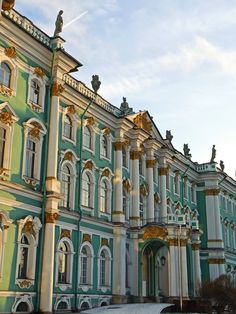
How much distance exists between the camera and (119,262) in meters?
29.0

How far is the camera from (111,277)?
28625 mm

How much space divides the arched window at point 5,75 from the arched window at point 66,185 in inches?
247

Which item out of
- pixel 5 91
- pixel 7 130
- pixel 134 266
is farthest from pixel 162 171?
pixel 5 91

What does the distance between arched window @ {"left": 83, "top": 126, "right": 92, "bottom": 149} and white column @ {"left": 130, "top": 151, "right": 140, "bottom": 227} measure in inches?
206

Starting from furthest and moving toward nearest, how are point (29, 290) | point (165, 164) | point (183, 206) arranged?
point (183, 206), point (165, 164), point (29, 290)

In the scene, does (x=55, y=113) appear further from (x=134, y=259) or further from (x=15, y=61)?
(x=134, y=259)

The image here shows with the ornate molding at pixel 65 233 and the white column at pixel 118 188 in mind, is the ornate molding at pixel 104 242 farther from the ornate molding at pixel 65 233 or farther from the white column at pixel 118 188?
Result: the ornate molding at pixel 65 233

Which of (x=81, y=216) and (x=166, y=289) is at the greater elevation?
(x=81, y=216)

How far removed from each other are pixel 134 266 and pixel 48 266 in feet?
33.6

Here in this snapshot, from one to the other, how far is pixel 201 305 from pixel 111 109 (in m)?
13.9

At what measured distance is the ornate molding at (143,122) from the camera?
114 feet

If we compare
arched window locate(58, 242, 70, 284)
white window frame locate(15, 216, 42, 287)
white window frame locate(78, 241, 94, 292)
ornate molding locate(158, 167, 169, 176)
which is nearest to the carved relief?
white window frame locate(15, 216, 42, 287)

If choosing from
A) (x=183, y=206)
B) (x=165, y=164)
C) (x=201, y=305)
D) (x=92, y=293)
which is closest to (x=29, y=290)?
(x=92, y=293)

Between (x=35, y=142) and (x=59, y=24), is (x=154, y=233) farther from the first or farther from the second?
(x=59, y=24)
